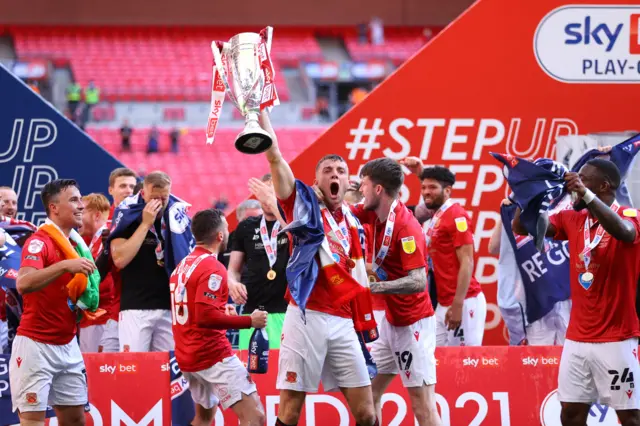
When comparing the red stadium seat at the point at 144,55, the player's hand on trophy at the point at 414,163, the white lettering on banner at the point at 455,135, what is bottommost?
the player's hand on trophy at the point at 414,163

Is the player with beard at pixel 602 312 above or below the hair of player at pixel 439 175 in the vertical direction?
below

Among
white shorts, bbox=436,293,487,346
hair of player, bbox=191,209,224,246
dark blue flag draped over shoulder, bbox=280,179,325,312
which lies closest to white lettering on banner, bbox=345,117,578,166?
white shorts, bbox=436,293,487,346

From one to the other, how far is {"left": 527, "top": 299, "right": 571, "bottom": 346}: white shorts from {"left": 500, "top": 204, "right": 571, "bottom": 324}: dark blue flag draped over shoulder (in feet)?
0.19

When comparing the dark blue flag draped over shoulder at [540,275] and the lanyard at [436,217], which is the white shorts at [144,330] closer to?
the lanyard at [436,217]

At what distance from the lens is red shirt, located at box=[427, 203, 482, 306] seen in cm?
834

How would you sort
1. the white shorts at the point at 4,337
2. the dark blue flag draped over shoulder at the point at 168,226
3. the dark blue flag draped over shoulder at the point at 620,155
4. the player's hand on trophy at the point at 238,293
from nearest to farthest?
the dark blue flag draped over shoulder at the point at 620,155
the player's hand on trophy at the point at 238,293
the dark blue flag draped over shoulder at the point at 168,226
the white shorts at the point at 4,337

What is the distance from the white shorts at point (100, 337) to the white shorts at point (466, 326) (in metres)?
3.03

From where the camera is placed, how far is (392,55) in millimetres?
33094

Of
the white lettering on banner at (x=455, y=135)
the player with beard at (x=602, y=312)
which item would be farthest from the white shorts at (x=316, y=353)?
the white lettering on banner at (x=455, y=135)

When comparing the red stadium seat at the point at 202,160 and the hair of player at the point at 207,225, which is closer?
the hair of player at the point at 207,225

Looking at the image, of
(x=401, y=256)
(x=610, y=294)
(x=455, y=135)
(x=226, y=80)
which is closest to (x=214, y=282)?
(x=401, y=256)

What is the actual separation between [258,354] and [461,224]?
8.19ft

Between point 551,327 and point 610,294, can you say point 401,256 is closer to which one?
point 610,294

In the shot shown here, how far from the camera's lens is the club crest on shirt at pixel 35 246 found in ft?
21.1
